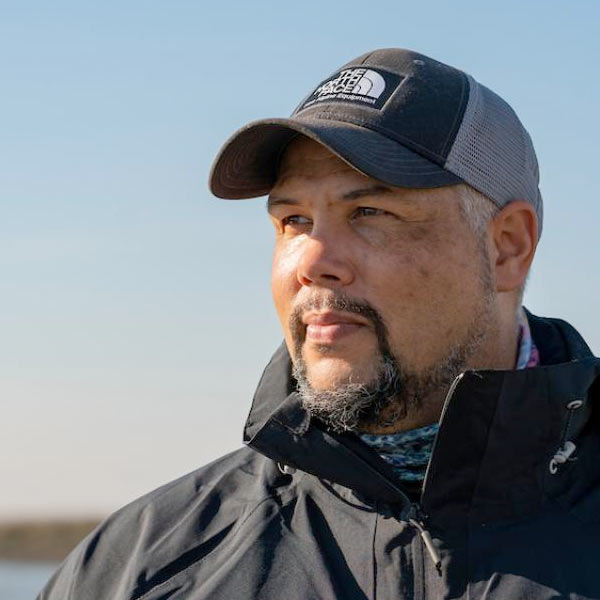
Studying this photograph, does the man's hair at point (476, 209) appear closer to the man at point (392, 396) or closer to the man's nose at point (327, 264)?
the man at point (392, 396)

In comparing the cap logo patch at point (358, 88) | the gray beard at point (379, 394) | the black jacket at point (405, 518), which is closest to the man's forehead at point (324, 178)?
the cap logo patch at point (358, 88)

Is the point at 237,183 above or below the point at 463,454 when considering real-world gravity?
above

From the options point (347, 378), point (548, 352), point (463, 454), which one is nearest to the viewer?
point (463, 454)

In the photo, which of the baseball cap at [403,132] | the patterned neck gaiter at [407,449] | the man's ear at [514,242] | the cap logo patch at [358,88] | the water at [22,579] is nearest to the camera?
the patterned neck gaiter at [407,449]

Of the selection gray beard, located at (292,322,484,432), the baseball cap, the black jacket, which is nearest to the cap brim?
the baseball cap

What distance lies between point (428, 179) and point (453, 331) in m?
0.39

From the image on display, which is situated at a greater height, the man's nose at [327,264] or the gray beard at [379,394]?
the man's nose at [327,264]

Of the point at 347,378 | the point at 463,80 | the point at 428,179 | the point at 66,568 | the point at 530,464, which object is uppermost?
the point at 463,80

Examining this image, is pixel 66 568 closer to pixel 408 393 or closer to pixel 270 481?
pixel 270 481

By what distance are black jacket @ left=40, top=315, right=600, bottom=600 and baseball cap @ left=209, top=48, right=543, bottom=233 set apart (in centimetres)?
59

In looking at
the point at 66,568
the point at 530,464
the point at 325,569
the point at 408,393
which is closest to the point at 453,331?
the point at 408,393

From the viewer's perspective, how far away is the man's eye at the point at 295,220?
372 centimetres

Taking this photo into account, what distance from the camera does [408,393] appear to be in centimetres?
358

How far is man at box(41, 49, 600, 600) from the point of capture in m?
3.23
